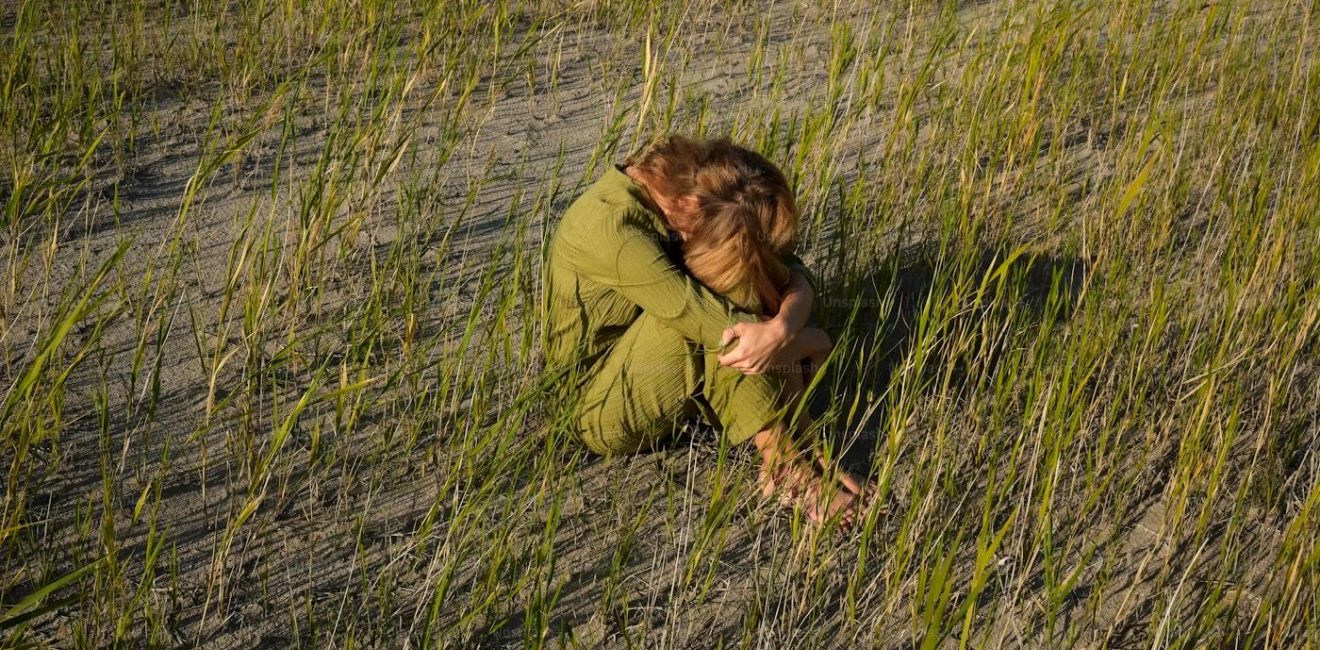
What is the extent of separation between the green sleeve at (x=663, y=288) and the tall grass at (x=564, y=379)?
22 centimetres

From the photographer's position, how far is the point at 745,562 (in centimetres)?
206

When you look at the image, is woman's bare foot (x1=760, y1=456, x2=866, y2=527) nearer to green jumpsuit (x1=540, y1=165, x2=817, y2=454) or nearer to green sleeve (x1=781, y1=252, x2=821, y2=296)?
green jumpsuit (x1=540, y1=165, x2=817, y2=454)

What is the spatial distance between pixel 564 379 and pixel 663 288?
0.90ft

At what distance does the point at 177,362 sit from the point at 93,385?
16cm

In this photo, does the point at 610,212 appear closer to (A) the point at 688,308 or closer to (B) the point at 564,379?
(A) the point at 688,308

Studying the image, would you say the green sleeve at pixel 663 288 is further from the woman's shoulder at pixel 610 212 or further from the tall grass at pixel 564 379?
the tall grass at pixel 564 379

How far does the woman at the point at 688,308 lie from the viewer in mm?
2084

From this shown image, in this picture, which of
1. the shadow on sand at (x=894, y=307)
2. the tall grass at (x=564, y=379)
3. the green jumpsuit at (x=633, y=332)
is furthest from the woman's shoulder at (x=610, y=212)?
the shadow on sand at (x=894, y=307)

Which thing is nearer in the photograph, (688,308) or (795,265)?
(688,308)

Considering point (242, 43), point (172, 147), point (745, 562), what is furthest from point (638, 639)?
point (242, 43)

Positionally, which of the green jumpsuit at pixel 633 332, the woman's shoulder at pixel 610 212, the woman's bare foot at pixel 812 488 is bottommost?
the woman's bare foot at pixel 812 488

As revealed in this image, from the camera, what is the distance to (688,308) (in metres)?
2.07

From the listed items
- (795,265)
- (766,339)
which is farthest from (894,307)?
(766,339)

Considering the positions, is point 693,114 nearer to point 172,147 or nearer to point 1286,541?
point 172,147
